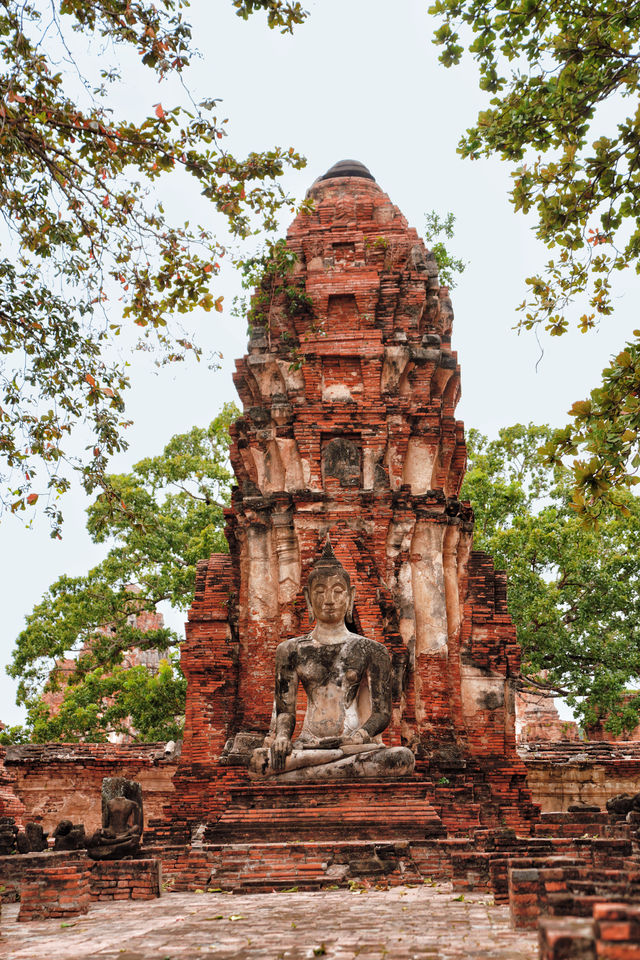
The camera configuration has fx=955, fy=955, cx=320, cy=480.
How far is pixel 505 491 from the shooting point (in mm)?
23094

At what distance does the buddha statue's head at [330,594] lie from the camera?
38.5 feet

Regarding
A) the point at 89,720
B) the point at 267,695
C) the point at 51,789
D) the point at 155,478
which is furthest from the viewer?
the point at 155,478

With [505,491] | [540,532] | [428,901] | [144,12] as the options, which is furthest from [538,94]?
[505,491]

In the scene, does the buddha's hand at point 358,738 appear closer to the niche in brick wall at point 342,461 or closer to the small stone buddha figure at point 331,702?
the small stone buddha figure at point 331,702

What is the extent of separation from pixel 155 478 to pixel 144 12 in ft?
59.2

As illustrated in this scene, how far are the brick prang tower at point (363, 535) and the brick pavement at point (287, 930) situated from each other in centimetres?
581

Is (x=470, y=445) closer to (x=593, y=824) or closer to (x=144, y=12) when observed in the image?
(x=593, y=824)

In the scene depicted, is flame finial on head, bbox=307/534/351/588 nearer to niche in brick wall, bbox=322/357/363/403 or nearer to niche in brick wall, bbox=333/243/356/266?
niche in brick wall, bbox=322/357/363/403

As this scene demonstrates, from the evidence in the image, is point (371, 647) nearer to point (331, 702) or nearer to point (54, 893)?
point (331, 702)

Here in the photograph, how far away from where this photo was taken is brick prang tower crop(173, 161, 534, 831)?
13.9m

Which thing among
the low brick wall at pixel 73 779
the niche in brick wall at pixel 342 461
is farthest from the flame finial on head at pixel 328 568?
the low brick wall at pixel 73 779

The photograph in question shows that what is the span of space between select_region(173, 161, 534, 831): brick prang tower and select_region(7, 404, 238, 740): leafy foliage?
5821mm

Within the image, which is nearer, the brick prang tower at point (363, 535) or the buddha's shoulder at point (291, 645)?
the buddha's shoulder at point (291, 645)

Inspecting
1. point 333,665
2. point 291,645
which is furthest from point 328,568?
point 333,665
